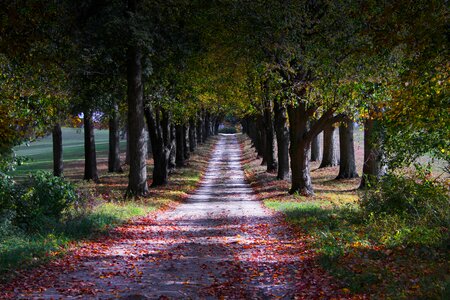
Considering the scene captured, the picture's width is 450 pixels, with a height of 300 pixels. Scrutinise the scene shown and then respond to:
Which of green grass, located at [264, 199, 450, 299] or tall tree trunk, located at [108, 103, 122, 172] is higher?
tall tree trunk, located at [108, 103, 122, 172]

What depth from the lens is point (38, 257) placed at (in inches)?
379

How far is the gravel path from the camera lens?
305 inches

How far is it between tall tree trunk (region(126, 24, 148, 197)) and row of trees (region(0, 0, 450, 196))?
4 centimetres

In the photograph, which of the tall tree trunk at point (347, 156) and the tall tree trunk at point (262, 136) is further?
the tall tree trunk at point (262, 136)

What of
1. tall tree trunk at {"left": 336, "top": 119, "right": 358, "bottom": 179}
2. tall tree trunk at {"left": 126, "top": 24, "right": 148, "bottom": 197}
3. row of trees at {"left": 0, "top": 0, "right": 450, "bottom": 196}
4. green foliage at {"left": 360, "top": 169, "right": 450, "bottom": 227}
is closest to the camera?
row of trees at {"left": 0, "top": 0, "right": 450, "bottom": 196}

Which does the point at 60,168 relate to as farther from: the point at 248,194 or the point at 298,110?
the point at 298,110

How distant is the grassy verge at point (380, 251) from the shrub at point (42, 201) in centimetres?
617

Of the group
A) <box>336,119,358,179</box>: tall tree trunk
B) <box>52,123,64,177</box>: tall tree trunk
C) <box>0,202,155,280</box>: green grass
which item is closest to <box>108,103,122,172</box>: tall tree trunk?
<box>52,123,64,177</box>: tall tree trunk

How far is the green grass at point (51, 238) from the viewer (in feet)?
30.0

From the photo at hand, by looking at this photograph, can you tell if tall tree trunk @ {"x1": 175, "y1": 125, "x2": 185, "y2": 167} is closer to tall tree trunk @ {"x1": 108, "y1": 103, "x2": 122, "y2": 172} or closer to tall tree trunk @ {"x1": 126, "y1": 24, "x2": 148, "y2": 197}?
tall tree trunk @ {"x1": 108, "y1": 103, "x2": 122, "y2": 172}

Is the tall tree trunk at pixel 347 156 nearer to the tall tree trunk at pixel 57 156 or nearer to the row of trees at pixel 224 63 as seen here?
the row of trees at pixel 224 63

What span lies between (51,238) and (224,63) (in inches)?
564

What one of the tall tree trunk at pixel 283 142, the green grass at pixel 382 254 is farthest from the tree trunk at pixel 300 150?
the green grass at pixel 382 254

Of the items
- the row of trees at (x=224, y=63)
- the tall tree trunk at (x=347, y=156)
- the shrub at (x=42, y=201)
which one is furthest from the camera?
the tall tree trunk at (x=347, y=156)
